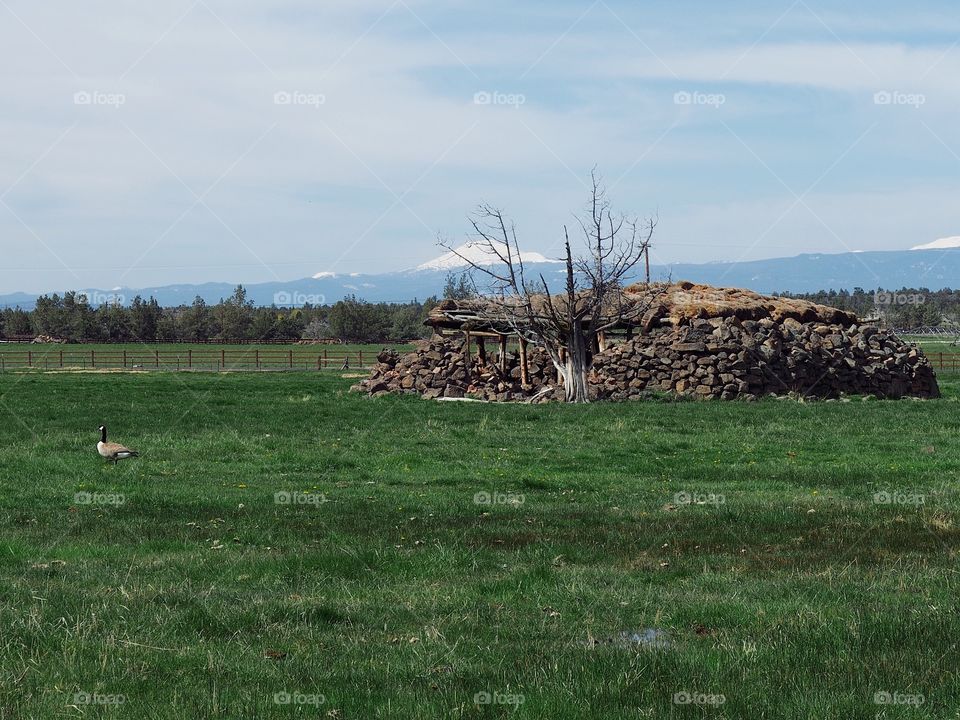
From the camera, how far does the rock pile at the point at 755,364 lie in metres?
34.9

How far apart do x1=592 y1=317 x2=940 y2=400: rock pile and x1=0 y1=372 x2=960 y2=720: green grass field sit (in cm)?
1383

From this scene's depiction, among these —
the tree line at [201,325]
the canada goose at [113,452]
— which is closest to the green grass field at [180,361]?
the tree line at [201,325]

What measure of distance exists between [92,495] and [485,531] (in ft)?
18.7

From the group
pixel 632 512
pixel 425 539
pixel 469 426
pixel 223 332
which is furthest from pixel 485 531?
pixel 223 332

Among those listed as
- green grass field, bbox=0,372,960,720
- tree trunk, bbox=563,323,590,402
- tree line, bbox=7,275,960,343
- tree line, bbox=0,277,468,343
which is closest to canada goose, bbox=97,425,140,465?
green grass field, bbox=0,372,960,720

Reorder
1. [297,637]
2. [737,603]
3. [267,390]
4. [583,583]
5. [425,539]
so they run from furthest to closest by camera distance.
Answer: [267,390] → [425,539] → [583,583] → [737,603] → [297,637]

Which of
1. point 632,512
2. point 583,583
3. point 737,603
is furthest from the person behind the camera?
point 632,512

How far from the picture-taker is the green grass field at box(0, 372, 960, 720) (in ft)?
21.2

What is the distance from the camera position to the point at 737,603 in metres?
8.46

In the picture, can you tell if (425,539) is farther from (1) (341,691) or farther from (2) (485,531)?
(1) (341,691)

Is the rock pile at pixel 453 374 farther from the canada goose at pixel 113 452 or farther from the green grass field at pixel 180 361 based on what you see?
the green grass field at pixel 180 361

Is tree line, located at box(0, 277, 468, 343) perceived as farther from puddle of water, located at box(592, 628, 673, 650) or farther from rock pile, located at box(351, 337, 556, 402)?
puddle of water, located at box(592, 628, 673, 650)

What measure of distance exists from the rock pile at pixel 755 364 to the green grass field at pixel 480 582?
13828mm

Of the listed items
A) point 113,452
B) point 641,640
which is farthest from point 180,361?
point 641,640
